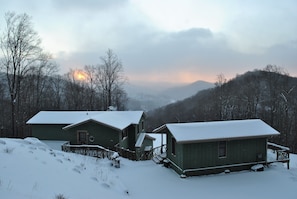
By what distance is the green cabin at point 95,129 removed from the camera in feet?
68.8

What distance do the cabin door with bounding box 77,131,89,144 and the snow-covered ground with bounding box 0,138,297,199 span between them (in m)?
4.41

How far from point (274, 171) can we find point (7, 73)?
86.0 ft

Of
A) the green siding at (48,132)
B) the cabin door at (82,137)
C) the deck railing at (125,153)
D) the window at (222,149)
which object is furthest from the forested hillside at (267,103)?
the green siding at (48,132)

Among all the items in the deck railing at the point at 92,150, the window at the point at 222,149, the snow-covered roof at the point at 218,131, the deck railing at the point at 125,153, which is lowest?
the deck railing at the point at 125,153

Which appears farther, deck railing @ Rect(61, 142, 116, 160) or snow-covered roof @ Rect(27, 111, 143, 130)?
snow-covered roof @ Rect(27, 111, 143, 130)

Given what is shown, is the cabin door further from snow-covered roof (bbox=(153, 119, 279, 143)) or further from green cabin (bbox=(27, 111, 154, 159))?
snow-covered roof (bbox=(153, 119, 279, 143))

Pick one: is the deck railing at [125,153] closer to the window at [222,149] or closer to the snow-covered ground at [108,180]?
the snow-covered ground at [108,180]

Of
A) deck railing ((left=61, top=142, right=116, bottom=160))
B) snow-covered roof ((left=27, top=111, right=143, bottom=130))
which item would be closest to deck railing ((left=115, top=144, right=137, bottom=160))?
snow-covered roof ((left=27, top=111, right=143, bottom=130))

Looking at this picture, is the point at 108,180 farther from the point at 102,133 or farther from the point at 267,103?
the point at 267,103

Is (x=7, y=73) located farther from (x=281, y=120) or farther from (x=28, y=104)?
(x=281, y=120)

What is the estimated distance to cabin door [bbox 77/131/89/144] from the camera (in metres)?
21.5

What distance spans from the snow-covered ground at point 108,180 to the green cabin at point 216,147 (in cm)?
61

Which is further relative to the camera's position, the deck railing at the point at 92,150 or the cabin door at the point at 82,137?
the cabin door at the point at 82,137

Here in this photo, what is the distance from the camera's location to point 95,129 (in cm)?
2130
